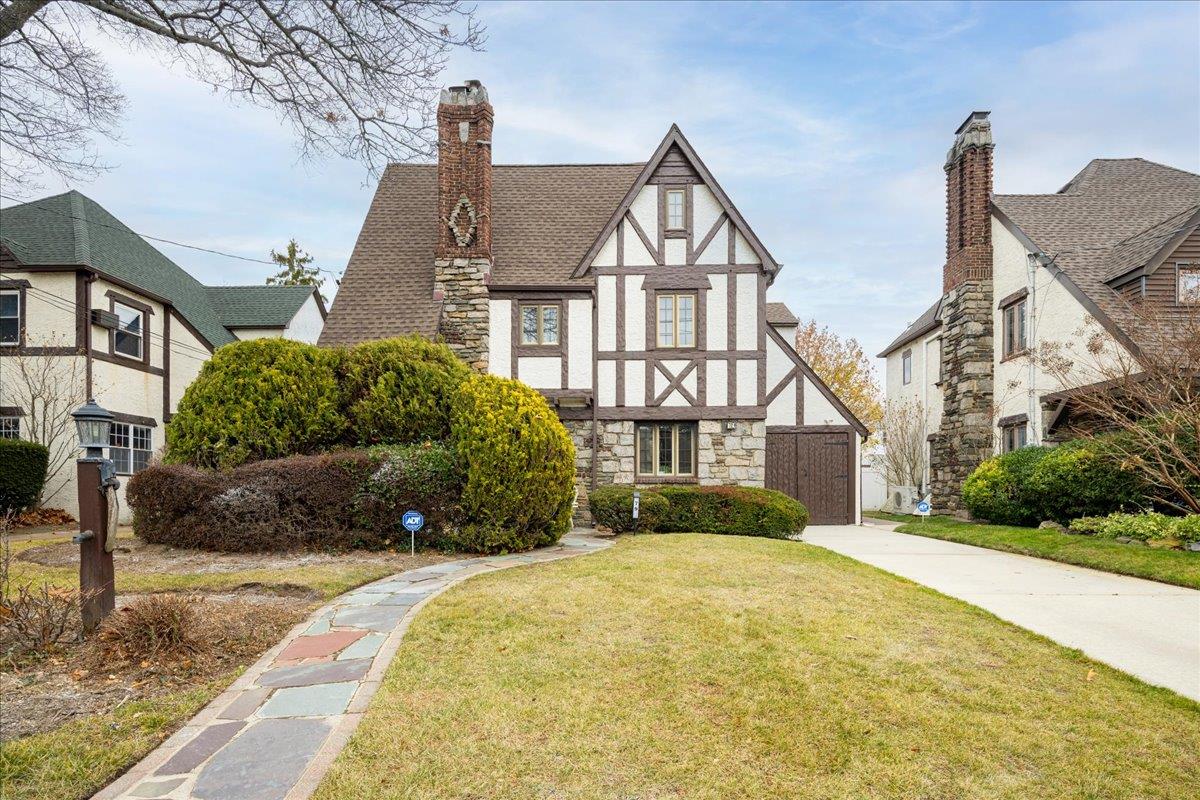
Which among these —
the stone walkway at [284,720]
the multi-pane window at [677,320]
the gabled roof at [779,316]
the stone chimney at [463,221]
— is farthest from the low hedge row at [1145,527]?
the stone chimney at [463,221]

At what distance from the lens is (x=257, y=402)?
1084 centimetres

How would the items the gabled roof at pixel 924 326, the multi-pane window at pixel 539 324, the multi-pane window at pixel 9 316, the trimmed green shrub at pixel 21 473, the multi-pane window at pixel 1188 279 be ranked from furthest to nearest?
the gabled roof at pixel 924 326, the multi-pane window at pixel 9 316, the multi-pane window at pixel 539 324, the trimmed green shrub at pixel 21 473, the multi-pane window at pixel 1188 279

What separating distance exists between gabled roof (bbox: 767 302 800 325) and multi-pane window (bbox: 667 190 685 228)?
559 cm

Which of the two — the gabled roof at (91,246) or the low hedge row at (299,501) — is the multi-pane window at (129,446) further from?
the low hedge row at (299,501)

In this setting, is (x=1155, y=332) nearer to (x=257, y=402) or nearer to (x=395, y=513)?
(x=395, y=513)

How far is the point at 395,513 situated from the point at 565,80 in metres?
7.27

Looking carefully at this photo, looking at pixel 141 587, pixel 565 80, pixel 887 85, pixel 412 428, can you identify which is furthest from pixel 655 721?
pixel 887 85

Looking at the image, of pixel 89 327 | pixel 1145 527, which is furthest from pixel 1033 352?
pixel 89 327

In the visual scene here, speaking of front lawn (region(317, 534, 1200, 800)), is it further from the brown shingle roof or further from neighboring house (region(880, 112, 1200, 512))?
neighboring house (region(880, 112, 1200, 512))

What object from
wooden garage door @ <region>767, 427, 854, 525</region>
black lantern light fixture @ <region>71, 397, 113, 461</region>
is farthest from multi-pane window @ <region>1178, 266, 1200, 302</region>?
black lantern light fixture @ <region>71, 397, 113, 461</region>

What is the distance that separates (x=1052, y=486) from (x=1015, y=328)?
17.6 ft

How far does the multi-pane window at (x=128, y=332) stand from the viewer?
17938 mm

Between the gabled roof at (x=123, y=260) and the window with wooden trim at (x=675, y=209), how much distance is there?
1293cm

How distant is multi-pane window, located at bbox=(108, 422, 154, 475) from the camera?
1788 centimetres
